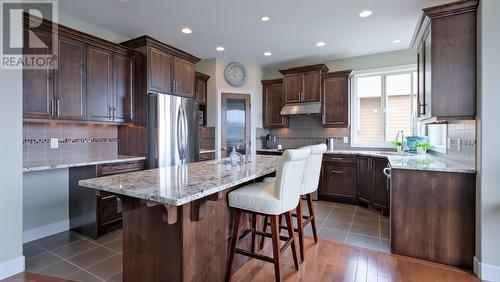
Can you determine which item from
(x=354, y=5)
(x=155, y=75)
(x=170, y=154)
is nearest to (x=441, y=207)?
(x=354, y=5)

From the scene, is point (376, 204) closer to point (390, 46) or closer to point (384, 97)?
point (384, 97)

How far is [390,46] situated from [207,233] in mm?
4349

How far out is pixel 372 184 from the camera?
3947 millimetres

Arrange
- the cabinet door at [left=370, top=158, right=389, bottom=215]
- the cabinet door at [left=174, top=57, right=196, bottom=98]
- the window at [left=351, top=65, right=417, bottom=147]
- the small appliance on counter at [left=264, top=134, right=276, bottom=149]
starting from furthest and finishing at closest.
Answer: the small appliance on counter at [left=264, top=134, right=276, bottom=149]
the window at [left=351, top=65, right=417, bottom=147]
the cabinet door at [left=174, top=57, right=196, bottom=98]
the cabinet door at [left=370, top=158, right=389, bottom=215]

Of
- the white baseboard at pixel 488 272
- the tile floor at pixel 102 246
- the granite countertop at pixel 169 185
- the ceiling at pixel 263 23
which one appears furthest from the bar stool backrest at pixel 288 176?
the ceiling at pixel 263 23

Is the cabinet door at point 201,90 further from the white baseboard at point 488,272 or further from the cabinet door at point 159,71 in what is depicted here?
the white baseboard at point 488,272

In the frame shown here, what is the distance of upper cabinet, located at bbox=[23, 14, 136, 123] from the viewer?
267 cm

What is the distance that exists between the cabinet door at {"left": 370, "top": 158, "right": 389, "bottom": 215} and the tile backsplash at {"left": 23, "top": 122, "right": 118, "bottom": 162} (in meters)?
4.02

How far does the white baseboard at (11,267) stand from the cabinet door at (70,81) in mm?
1485

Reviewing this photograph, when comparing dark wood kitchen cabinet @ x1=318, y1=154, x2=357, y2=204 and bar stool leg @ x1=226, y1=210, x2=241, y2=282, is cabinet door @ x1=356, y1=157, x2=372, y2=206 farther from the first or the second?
bar stool leg @ x1=226, y1=210, x2=241, y2=282

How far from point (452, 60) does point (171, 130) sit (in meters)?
3.41

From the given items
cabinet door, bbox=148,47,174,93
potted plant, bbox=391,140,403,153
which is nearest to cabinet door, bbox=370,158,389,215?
potted plant, bbox=391,140,403,153

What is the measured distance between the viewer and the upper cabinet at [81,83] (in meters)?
2.67

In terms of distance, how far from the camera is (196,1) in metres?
2.87
